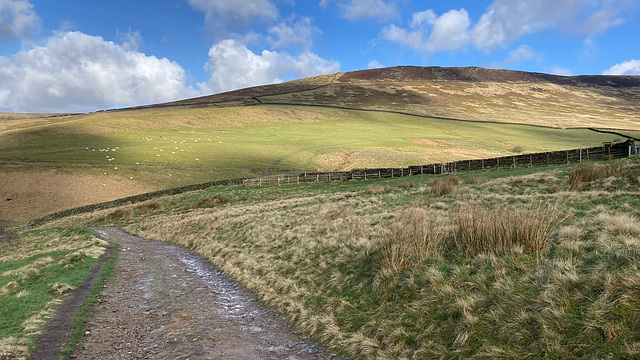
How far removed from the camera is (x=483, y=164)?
1606 inches

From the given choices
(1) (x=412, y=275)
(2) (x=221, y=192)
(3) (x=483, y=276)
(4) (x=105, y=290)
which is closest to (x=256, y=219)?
(4) (x=105, y=290)

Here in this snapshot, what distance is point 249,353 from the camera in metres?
8.38

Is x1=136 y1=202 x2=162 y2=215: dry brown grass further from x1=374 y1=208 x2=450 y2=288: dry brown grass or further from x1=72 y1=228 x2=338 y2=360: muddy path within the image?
x1=374 y1=208 x2=450 y2=288: dry brown grass

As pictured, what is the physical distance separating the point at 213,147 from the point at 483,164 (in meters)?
55.6

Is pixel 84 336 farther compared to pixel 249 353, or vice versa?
pixel 84 336

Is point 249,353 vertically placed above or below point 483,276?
below

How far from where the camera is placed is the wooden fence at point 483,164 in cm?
3275

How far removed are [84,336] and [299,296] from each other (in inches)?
221

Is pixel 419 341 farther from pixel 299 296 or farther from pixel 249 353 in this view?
pixel 299 296

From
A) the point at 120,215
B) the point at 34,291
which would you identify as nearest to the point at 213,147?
the point at 120,215

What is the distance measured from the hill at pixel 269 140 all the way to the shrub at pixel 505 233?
180ft

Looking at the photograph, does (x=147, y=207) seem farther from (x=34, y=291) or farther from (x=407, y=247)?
(x=407, y=247)

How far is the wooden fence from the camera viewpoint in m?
32.8

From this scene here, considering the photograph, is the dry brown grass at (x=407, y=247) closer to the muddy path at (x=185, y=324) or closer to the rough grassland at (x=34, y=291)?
the muddy path at (x=185, y=324)
